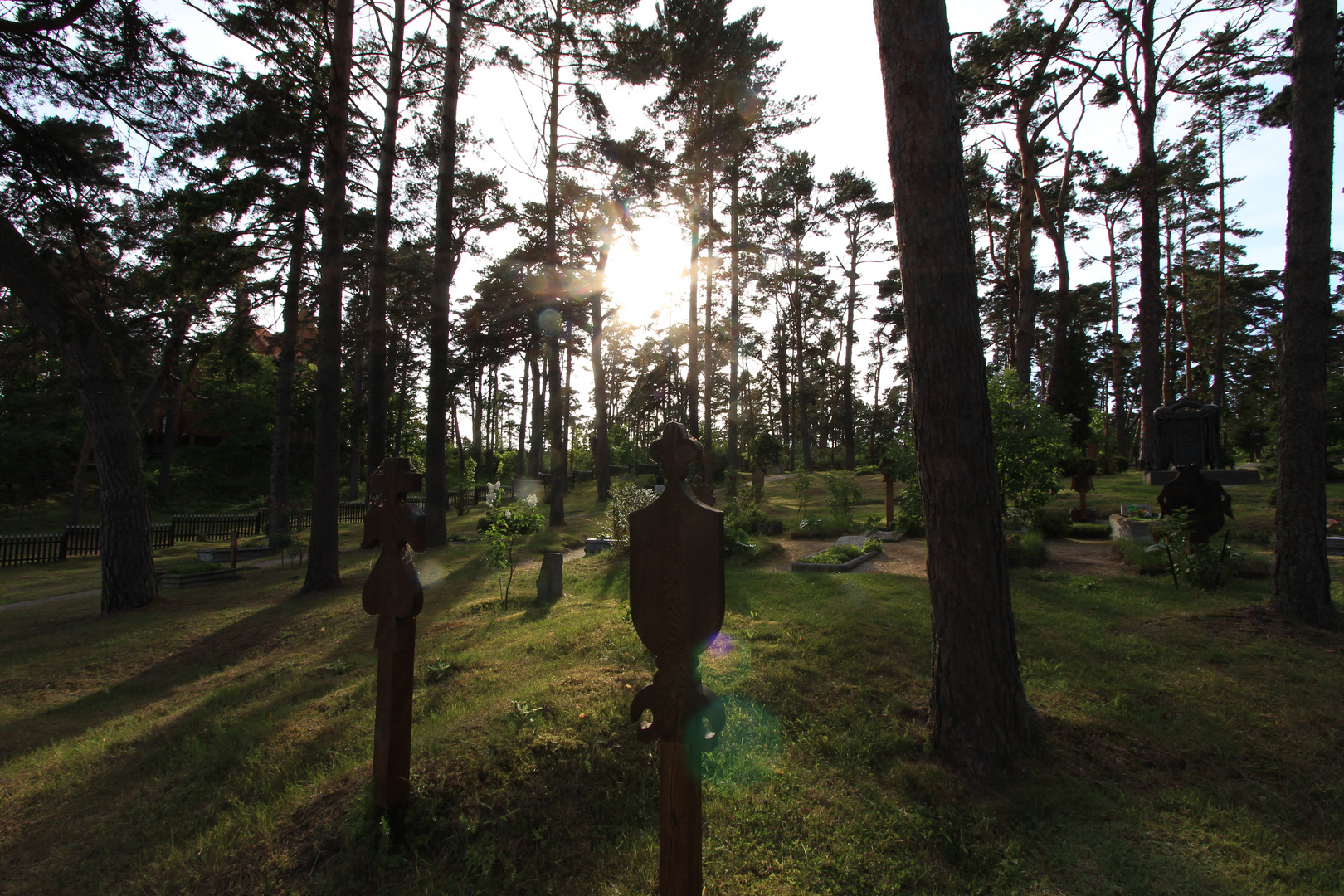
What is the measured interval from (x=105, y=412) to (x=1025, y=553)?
13417 mm

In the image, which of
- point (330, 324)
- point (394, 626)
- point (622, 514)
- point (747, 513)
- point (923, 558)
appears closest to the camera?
point (394, 626)

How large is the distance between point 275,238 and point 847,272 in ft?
88.5

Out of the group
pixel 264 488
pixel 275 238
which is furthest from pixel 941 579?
pixel 264 488

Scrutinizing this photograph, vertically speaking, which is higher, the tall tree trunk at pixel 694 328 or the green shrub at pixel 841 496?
the tall tree trunk at pixel 694 328

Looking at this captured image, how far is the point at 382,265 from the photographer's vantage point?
11.9m

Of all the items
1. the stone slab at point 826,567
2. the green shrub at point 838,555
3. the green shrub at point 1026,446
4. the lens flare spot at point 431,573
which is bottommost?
the lens flare spot at point 431,573

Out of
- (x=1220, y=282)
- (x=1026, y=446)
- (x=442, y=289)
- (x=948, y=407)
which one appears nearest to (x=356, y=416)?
(x=442, y=289)

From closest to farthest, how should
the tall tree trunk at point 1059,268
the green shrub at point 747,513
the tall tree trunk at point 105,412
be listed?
the tall tree trunk at point 105,412
the green shrub at point 747,513
the tall tree trunk at point 1059,268

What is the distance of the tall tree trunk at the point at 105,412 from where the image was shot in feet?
29.2

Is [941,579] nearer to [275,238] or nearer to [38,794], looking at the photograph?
[38,794]

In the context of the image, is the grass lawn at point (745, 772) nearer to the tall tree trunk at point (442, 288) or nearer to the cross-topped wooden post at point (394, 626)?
the cross-topped wooden post at point (394, 626)

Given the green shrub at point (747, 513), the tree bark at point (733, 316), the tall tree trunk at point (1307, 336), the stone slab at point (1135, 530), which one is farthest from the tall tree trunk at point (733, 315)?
the tall tree trunk at point (1307, 336)

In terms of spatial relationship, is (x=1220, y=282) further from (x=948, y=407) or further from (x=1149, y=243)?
(x=948, y=407)

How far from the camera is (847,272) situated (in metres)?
32.7
